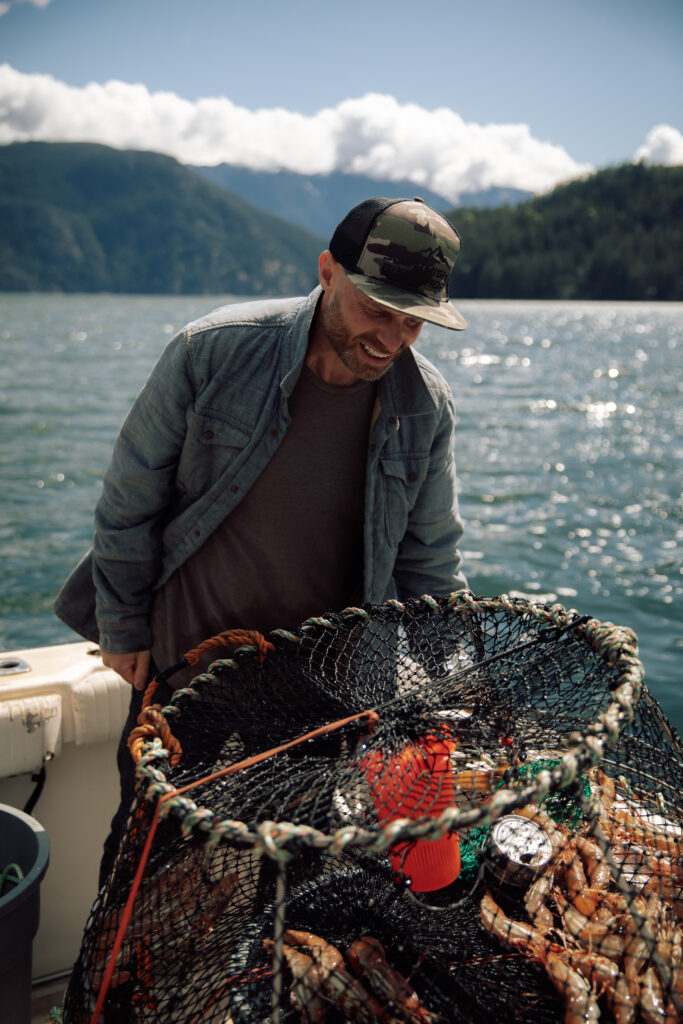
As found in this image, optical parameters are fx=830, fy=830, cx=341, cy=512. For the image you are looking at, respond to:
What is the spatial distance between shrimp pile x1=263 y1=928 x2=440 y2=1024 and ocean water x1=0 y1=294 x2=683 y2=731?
5.89 meters

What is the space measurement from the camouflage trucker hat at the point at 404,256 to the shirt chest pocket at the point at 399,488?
522 millimetres

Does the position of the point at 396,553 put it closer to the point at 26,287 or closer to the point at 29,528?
the point at 29,528

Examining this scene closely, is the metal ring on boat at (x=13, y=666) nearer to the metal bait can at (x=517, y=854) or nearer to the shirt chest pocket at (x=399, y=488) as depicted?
the shirt chest pocket at (x=399, y=488)

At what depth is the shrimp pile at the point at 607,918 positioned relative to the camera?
5.58ft

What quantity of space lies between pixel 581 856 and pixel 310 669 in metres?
0.84

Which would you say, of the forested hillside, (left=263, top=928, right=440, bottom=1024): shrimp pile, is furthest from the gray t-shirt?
the forested hillside

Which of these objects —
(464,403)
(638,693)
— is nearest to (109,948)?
(638,693)

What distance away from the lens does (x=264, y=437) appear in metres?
2.36

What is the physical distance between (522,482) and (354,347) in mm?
13934

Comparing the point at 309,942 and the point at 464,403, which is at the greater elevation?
the point at 309,942

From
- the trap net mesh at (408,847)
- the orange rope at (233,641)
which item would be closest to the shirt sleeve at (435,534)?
the trap net mesh at (408,847)

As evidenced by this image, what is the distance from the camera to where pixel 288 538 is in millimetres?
2441

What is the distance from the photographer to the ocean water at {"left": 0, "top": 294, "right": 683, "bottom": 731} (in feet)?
33.0

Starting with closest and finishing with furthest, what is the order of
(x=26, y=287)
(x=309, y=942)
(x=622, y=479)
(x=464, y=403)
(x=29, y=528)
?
(x=309, y=942) → (x=29, y=528) → (x=622, y=479) → (x=464, y=403) → (x=26, y=287)
